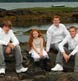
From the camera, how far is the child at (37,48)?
12000mm

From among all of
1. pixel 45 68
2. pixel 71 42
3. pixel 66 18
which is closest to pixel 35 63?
pixel 45 68

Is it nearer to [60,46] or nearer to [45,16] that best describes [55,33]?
[60,46]

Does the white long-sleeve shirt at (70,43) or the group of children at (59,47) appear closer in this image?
the group of children at (59,47)

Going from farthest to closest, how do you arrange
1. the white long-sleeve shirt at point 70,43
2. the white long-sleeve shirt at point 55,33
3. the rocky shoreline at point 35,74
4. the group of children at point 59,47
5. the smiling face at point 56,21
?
the white long-sleeve shirt at point 55,33 → the smiling face at point 56,21 → the white long-sleeve shirt at point 70,43 → the group of children at point 59,47 → the rocky shoreline at point 35,74

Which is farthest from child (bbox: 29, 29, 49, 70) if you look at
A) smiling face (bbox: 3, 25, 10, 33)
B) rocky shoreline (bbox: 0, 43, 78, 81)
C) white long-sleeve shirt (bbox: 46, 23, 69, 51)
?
smiling face (bbox: 3, 25, 10, 33)

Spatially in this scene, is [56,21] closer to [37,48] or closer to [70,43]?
[70,43]

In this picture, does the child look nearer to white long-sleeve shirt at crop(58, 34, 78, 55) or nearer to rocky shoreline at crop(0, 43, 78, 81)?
rocky shoreline at crop(0, 43, 78, 81)

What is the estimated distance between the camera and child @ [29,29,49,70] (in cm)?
1200

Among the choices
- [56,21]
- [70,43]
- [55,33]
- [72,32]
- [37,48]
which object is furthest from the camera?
[55,33]

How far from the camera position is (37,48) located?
12195mm

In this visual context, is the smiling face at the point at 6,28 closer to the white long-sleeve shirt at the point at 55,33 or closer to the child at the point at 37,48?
the child at the point at 37,48

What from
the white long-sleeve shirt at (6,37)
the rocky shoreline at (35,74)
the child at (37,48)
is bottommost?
the rocky shoreline at (35,74)

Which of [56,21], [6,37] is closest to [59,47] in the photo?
[56,21]

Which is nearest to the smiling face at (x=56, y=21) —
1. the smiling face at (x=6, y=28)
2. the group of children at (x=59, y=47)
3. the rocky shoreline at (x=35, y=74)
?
the group of children at (x=59, y=47)
